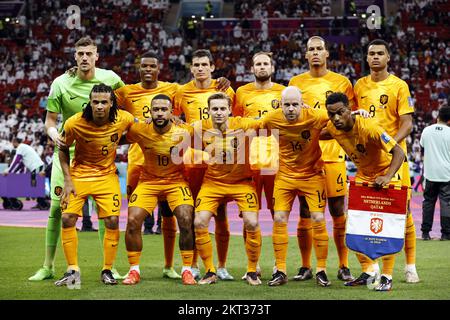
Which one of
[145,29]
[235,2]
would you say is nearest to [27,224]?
[145,29]

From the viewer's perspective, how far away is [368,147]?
27.0ft

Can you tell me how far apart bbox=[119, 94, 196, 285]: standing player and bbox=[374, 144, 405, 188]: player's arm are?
213 centimetres

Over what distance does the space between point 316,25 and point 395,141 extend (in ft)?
103

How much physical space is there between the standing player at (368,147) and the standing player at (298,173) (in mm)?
309

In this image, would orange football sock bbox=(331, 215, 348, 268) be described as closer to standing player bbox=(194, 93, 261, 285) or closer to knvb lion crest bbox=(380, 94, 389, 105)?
standing player bbox=(194, 93, 261, 285)

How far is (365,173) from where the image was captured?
8438 millimetres

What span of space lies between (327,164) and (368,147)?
0.92 metres

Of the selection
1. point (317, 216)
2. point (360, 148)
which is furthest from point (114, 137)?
point (360, 148)

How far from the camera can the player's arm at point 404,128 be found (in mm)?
8633

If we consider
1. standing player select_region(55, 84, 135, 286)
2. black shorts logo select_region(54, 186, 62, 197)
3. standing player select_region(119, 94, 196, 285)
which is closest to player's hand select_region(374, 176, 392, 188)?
standing player select_region(119, 94, 196, 285)

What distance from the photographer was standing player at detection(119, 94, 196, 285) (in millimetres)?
8672

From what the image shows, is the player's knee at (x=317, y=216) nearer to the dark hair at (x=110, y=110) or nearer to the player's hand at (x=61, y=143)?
the dark hair at (x=110, y=110)
